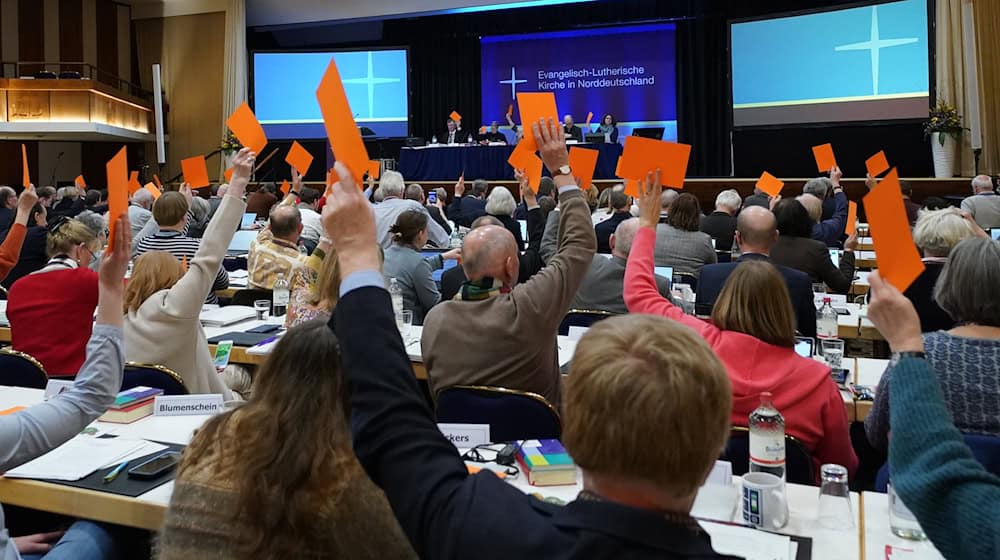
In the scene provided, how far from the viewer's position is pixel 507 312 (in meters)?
2.71

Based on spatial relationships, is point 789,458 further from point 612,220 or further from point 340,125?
point 612,220

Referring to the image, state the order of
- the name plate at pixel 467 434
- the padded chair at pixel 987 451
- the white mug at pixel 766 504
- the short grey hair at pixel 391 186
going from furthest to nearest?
1. the short grey hair at pixel 391 186
2. the name plate at pixel 467 434
3. the padded chair at pixel 987 451
4. the white mug at pixel 766 504

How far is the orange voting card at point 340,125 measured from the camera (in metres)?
1.23

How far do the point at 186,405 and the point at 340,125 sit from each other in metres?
1.83

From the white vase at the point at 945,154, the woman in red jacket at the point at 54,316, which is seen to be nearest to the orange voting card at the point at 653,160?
the woman in red jacket at the point at 54,316

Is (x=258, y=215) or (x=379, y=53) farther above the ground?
(x=379, y=53)

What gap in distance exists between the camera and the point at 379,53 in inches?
598

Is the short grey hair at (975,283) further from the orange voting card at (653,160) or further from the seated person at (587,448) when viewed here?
the seated person at (587,448)

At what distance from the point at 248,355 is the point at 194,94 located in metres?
14.9

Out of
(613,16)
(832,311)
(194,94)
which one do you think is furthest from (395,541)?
(194,94)

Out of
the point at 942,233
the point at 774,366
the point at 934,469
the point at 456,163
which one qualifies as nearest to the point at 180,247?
the point at 774,366

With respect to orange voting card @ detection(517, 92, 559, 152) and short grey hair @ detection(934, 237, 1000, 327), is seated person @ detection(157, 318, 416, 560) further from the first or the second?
short grey hair @ detection(934, 237, 1000, 327)

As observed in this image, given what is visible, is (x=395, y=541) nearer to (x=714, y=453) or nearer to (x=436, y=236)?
(x=714, y=453)

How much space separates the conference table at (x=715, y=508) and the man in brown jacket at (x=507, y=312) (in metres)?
0.66
